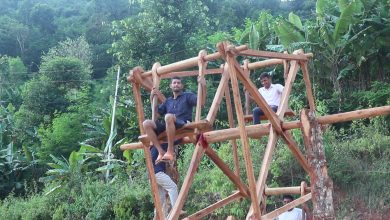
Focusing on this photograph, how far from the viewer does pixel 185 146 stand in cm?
1255

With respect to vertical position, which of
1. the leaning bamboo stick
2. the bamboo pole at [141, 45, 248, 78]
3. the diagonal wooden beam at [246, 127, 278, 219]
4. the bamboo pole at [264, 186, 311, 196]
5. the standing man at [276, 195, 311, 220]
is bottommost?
the standing man at [276, 195, 311, 220]

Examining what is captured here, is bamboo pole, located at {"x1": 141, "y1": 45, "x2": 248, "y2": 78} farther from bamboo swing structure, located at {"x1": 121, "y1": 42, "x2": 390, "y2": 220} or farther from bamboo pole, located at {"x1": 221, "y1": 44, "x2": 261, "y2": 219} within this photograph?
bamboo pole, located at {"x1": 221, "y1": 44, "x2": 261, "y2": 219}

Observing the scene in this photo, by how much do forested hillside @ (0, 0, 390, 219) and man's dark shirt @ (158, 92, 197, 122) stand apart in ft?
14.3

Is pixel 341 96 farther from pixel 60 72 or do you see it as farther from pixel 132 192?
pixel 60 72

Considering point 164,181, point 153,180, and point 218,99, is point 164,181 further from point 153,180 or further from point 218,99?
point 218,99

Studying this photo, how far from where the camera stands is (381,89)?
38.8ft

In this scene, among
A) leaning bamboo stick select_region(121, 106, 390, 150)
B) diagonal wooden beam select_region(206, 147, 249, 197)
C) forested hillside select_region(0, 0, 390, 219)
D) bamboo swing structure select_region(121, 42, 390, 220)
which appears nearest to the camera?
bamboo swing structure select_region(121, 42, 390, 220)

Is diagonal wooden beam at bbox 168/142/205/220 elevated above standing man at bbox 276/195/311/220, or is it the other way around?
diagonal wooden beam at bbox 168/142/205/220

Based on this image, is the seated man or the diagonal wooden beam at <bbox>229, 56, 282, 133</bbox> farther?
the seated man

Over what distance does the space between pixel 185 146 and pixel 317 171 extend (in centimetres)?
824

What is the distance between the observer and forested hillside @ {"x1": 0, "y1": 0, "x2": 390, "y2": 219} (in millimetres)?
10016

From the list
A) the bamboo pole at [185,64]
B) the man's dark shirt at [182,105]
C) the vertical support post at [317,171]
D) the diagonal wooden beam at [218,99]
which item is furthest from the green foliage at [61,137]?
the vertical support post at [317,171]

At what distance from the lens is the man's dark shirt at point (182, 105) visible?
5414mm

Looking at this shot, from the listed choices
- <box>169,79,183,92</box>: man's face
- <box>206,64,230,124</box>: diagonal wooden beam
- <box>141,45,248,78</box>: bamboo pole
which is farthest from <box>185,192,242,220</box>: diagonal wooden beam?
<box>141,45,248,78</box>: bamboo pole
